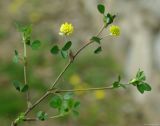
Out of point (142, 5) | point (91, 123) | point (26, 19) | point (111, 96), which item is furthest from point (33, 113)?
point (26, 19)

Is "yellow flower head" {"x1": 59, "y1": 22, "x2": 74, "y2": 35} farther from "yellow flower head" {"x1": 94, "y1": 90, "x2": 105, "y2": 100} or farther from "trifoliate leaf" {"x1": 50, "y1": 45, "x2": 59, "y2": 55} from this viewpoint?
"yellow flower head" {"x1": 94, "y1": 90, "x2": 105, "y2": 100}

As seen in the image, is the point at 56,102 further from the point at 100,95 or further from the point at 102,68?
the point at 102,68

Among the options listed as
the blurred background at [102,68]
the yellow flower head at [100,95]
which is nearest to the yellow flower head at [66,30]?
the blurred background at [102,68]

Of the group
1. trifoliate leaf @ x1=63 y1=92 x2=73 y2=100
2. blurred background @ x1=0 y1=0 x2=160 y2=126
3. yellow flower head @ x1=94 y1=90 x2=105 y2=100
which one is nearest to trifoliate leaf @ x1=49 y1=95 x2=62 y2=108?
trifoliate leaf @ x1=63 y1=92 x2=73 y2=100

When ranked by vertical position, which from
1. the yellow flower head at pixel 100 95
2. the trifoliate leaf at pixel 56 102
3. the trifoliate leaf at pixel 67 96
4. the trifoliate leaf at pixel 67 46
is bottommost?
the trifoliate leaf at pixel 56 102

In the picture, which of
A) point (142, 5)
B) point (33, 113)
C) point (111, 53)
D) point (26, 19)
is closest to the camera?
point (142, 5)

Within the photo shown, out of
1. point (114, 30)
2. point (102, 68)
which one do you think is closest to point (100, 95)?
point (102, 68)

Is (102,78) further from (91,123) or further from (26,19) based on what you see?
(26,19)

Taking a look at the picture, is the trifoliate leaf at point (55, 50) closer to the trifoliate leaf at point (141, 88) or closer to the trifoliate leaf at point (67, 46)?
the trifoliate leaf at point (67, 46)
